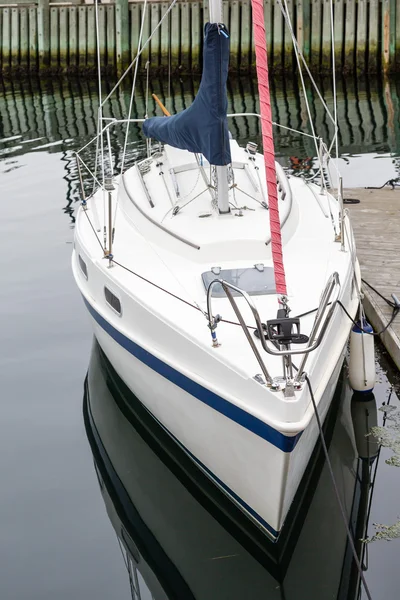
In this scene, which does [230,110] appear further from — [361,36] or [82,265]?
[82,265]

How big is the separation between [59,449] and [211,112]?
338 cm

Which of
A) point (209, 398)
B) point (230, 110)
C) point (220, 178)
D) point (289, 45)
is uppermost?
point (289, 45)

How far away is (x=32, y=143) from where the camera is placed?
1922cm

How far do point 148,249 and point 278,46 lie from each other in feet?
59.9

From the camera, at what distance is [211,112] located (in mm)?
7254

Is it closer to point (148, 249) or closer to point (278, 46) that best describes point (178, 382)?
point (148, 249)

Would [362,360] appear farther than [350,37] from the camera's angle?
No

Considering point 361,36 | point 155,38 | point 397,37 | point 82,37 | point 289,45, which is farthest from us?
point 82,37

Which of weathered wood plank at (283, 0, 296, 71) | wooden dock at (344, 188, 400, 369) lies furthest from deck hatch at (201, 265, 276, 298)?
weathered wood plank at (283, 0, 296, 71)

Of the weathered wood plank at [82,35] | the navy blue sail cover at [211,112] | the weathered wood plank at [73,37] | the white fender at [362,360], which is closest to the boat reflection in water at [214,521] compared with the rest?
the white fender at [362,360]

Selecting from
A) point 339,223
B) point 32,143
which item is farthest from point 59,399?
point 32,143

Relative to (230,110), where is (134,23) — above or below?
above

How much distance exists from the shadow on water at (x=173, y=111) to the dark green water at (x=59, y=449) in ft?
0.92

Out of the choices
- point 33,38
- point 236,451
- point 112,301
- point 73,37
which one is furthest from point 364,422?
point 33,38
